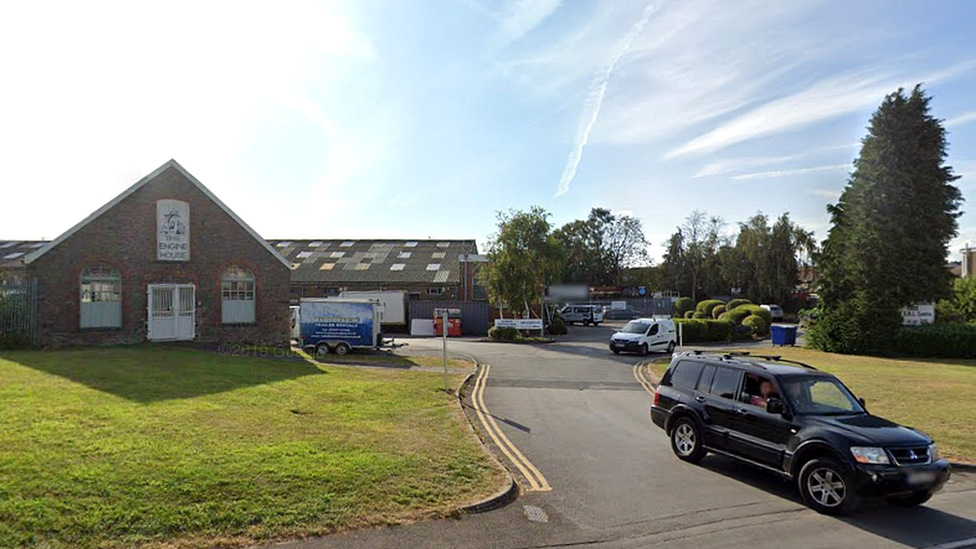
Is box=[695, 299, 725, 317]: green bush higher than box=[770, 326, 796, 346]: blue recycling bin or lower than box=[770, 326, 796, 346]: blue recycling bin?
higher

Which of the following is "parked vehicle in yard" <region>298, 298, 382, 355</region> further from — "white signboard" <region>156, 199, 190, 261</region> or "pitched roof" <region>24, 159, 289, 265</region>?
"white signboard" <region>156, 199, 190, 261</region>

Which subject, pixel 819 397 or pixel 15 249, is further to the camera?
pixel 15 249

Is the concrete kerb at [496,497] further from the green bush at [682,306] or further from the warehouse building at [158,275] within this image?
the green bush at [682,306]

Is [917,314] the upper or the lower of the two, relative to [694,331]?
upper

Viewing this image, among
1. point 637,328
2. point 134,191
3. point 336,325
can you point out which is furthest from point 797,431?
point 134,191

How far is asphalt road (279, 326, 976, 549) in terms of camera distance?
20.2 feet

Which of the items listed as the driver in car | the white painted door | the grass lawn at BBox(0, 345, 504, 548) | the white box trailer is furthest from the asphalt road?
the white box trailer

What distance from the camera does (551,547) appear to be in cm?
596

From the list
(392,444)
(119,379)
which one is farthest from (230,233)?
(392,444)

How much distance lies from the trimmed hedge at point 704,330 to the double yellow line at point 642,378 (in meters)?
11.9

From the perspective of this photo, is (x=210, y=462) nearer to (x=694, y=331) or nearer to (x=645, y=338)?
(x=645, y=338)

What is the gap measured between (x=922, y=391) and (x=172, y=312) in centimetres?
2585

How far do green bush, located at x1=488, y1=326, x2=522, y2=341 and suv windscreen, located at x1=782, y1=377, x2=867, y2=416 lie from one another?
93.6 feet

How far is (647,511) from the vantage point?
7.13 m
